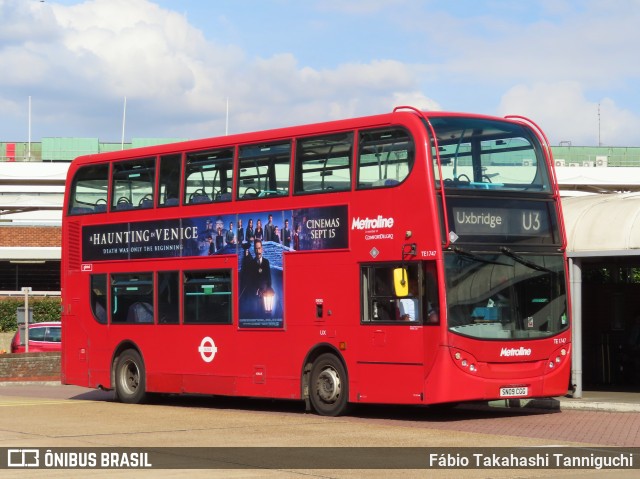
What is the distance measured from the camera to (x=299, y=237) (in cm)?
2017

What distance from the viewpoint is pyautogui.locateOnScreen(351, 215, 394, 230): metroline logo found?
18.8 metres

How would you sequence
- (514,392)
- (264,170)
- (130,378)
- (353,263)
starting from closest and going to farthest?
(514,392)
(353,263)
(264,170)
(130,378)

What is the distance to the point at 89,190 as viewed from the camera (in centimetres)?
2455

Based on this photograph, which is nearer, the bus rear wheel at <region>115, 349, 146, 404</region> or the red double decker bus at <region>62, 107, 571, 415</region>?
the red double decker bus at <region>62, 107, 571, 415</region>

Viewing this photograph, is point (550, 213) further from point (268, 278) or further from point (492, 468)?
point (492, 468)

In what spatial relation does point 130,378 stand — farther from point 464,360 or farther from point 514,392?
point 514,392

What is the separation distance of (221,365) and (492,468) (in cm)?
979

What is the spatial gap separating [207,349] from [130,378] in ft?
8.33

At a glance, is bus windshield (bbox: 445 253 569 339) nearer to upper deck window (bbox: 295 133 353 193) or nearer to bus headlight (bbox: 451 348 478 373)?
bus headlight (bbox: 451 348 478 373)

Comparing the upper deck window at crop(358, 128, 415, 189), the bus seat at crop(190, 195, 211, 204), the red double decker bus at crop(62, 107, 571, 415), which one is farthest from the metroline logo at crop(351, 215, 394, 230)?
the bus seat at crop(190, 195, 211, 204)

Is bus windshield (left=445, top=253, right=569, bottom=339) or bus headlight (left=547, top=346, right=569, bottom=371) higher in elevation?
bus windshield (left=445, top=253, right=569, bottom=339)

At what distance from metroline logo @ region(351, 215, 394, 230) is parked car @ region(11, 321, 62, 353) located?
23067 millimetres

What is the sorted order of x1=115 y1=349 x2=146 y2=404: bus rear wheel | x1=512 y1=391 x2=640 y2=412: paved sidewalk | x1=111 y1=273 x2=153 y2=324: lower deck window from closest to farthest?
x1=512 y1=391 x2=640 y2=412: paved sidewalk < x1=111 y1=273 x2=153 y2=324: lower deck window < x1=115 y1=349 x2=146 y2=404: bus rear wheel

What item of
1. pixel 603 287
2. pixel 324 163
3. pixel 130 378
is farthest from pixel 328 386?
pixel 603 287
